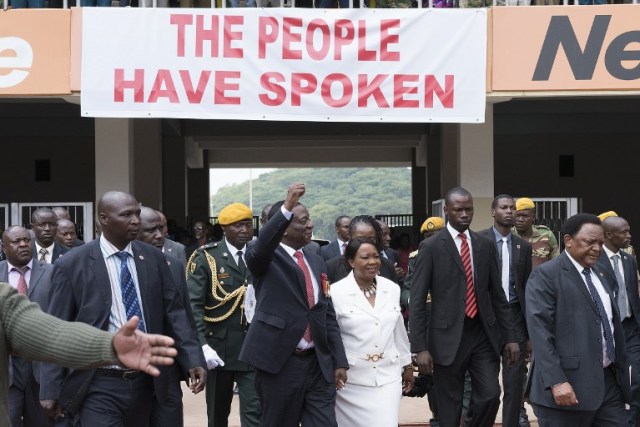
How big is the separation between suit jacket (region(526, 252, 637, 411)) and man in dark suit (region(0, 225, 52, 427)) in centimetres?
322

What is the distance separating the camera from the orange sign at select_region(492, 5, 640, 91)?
13.0 m

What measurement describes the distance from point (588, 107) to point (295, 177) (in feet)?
194

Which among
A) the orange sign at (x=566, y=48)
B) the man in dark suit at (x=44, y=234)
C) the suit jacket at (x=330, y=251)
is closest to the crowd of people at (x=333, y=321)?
the man in dark suit at (x=44, y=234)

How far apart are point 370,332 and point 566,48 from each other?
679cm

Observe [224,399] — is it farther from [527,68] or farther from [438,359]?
[527,68]

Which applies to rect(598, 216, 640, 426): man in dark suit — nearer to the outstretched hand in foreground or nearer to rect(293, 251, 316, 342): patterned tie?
rect(293, 251, 316, 342): patterned tie

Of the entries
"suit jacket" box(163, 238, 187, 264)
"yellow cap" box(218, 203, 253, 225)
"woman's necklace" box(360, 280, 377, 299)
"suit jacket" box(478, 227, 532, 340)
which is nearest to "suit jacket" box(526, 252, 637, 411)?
"woman's necklace" box(360, 280, 377, 299)

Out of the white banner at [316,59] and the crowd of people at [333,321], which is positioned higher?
the white banner at [316,59]

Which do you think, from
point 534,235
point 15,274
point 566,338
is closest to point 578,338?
point 566,338

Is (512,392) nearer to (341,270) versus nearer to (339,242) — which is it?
(341,270)

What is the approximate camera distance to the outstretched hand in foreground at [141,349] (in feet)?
11.1

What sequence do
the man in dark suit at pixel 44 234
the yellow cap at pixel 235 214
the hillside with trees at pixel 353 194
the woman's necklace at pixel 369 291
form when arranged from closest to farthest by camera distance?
the woman's necklace at pixel 369 291, the yellow cap at pixel 235 214, the man in dark suit at pixel 44 234, the hillside with trees at pixel 353 194

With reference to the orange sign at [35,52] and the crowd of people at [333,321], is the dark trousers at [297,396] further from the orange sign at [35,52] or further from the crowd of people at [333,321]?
the orange sign at [35,52]

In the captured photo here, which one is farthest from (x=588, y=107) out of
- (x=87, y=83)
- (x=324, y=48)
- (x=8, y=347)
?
(x=8, y=347)
